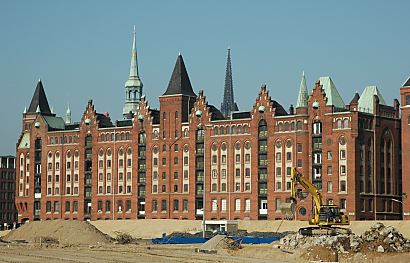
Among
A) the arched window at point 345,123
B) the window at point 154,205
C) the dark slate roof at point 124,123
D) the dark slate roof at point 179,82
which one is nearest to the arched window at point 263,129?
the arched window at point 345,123

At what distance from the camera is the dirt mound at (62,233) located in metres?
119

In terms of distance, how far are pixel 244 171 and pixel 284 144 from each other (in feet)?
31.2

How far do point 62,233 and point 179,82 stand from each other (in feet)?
197

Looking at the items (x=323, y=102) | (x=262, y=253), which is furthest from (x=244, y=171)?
(x=262, y=253)

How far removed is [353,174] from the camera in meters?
155

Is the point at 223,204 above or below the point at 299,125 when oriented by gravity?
below

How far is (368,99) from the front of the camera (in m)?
166

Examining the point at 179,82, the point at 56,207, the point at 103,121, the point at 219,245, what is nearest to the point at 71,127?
the point at 103,121

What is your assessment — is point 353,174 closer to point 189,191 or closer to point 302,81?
point 302,81

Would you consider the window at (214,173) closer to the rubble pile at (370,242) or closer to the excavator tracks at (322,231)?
the excavator tracks at (322,231)

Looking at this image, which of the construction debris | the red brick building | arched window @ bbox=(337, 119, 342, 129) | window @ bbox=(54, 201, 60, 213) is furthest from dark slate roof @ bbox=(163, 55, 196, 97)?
the construction debris

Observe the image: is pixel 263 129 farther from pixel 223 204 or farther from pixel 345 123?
pixel 345 123

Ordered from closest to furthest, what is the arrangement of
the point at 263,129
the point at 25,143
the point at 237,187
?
1. the point at 263,129
2. the point at 237,187
3. the point at 25,143

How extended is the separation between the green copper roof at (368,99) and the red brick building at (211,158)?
220mm
